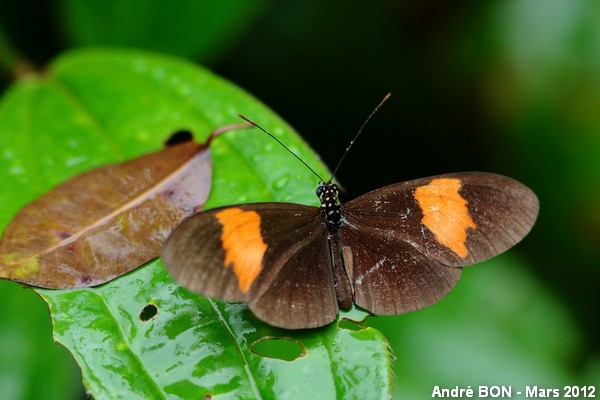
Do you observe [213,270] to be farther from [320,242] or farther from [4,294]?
[4,294]

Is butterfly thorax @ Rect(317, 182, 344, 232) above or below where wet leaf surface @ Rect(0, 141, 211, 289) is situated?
above

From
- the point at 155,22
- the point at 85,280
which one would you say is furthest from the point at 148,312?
the point at 155,22

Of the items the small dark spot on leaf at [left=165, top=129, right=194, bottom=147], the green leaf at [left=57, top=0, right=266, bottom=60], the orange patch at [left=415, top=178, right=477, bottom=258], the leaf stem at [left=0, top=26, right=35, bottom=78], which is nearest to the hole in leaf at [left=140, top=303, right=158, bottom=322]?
the small dark spot on leaf at [left=165, top=129, right=194, bottom=147]

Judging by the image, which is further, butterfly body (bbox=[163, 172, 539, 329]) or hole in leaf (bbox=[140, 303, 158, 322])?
hole in leaf (bbox=[140, 303, 158, 322])

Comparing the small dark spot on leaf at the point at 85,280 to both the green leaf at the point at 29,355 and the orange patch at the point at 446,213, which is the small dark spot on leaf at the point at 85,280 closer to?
the green leaf at the point at 29,355

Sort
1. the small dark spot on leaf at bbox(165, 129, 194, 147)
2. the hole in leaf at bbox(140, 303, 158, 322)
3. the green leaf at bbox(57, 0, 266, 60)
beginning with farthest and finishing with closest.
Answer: the green leaf at bbox(57, 0, 266, 60), the small dark spot on leaf at bbox(165, 129, 194, 147), the hole in leaf at bbox(140, 303, 158, 322)

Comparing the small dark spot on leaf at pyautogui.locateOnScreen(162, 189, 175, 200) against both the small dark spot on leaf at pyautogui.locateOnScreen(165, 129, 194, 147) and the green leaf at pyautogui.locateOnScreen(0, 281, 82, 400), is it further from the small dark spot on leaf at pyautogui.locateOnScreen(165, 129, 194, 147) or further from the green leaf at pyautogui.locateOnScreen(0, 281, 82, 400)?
the green leaf at pyautogui.locateOnScreen(0, 281, 82, 400)

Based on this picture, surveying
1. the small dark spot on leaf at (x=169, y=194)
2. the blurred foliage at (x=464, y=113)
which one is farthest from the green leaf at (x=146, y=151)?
the blurred foliage at (x=464, y=113)
